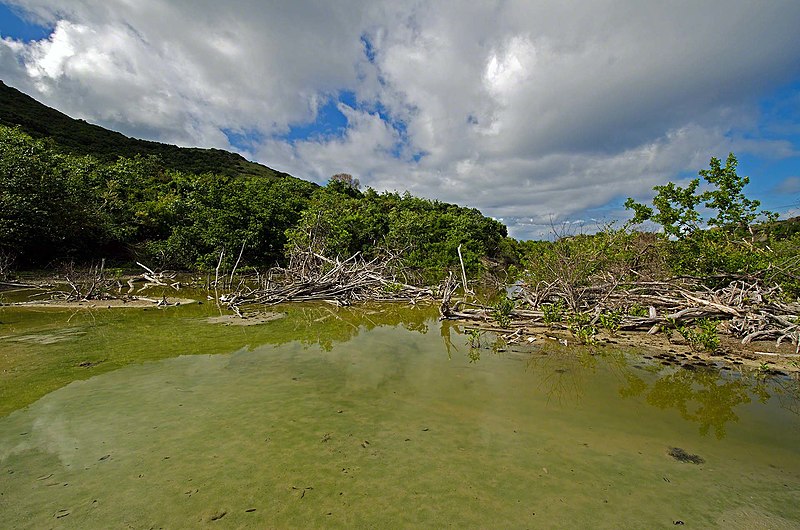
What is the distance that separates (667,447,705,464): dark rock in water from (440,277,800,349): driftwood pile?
527cm

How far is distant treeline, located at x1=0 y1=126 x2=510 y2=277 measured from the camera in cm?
1642

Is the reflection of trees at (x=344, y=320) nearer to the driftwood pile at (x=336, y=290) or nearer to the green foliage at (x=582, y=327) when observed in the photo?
the driftwood pile at (x=336, y=290)

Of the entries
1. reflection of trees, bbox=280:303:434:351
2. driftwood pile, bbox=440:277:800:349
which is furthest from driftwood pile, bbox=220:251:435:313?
driftwood pile, bbox=440:277:800:349

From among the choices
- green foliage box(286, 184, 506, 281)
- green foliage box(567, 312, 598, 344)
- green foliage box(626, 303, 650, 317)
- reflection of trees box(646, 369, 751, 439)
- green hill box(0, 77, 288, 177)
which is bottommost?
reflection of trees box(646, 369, 751, 439)

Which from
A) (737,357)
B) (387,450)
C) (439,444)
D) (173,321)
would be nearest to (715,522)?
(439,444)

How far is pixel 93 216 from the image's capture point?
19047 mm

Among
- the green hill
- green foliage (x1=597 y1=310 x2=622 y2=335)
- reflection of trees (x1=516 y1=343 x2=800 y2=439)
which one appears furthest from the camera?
the green hill

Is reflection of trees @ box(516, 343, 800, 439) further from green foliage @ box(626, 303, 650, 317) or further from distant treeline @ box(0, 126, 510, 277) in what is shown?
distant treeline @ box(0, 126, 510, 277)

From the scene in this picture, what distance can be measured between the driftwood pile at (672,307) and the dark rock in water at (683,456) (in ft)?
17.3

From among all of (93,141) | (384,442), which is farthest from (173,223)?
(93,141)

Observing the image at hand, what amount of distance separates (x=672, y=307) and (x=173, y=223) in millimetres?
23591

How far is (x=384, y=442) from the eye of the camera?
3.91 metres

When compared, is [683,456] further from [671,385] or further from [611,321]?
[611,321]

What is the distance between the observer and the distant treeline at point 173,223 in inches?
647
